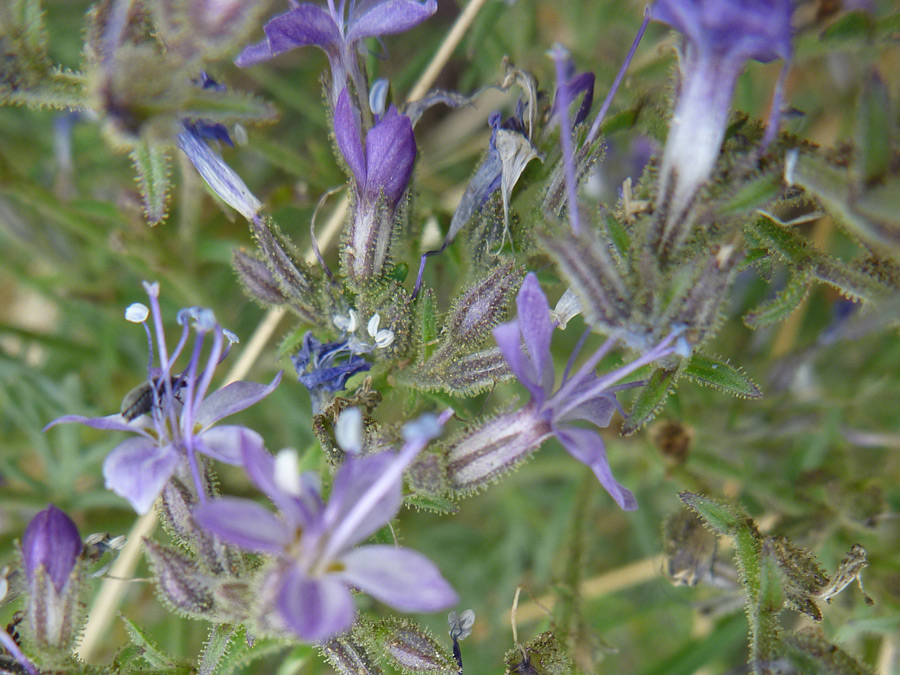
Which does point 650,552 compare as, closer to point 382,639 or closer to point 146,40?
point 382,639

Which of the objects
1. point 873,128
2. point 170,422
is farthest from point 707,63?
point 170,422

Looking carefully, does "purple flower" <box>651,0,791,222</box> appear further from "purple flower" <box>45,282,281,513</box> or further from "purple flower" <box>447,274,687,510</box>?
"purple flower" <box>45,282,281,513</box>

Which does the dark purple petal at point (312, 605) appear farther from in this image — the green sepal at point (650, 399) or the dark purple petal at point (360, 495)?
the green sepal at point (650, 399)

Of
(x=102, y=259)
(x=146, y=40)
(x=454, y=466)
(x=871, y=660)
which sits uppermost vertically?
(x=102, y=259)

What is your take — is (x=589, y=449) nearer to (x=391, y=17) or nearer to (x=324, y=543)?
(x=324, y=543)

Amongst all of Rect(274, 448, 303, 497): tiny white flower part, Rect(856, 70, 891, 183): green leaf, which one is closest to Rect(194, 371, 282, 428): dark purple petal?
Rect(274, 448, 303, 497): tiny white flower part

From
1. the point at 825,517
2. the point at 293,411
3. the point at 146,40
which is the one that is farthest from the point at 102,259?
the point at 825,517

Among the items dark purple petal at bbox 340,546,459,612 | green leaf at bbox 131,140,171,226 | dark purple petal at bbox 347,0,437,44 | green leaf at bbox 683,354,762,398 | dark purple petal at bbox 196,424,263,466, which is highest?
dark purple petal at bbox 347,0,437,44
